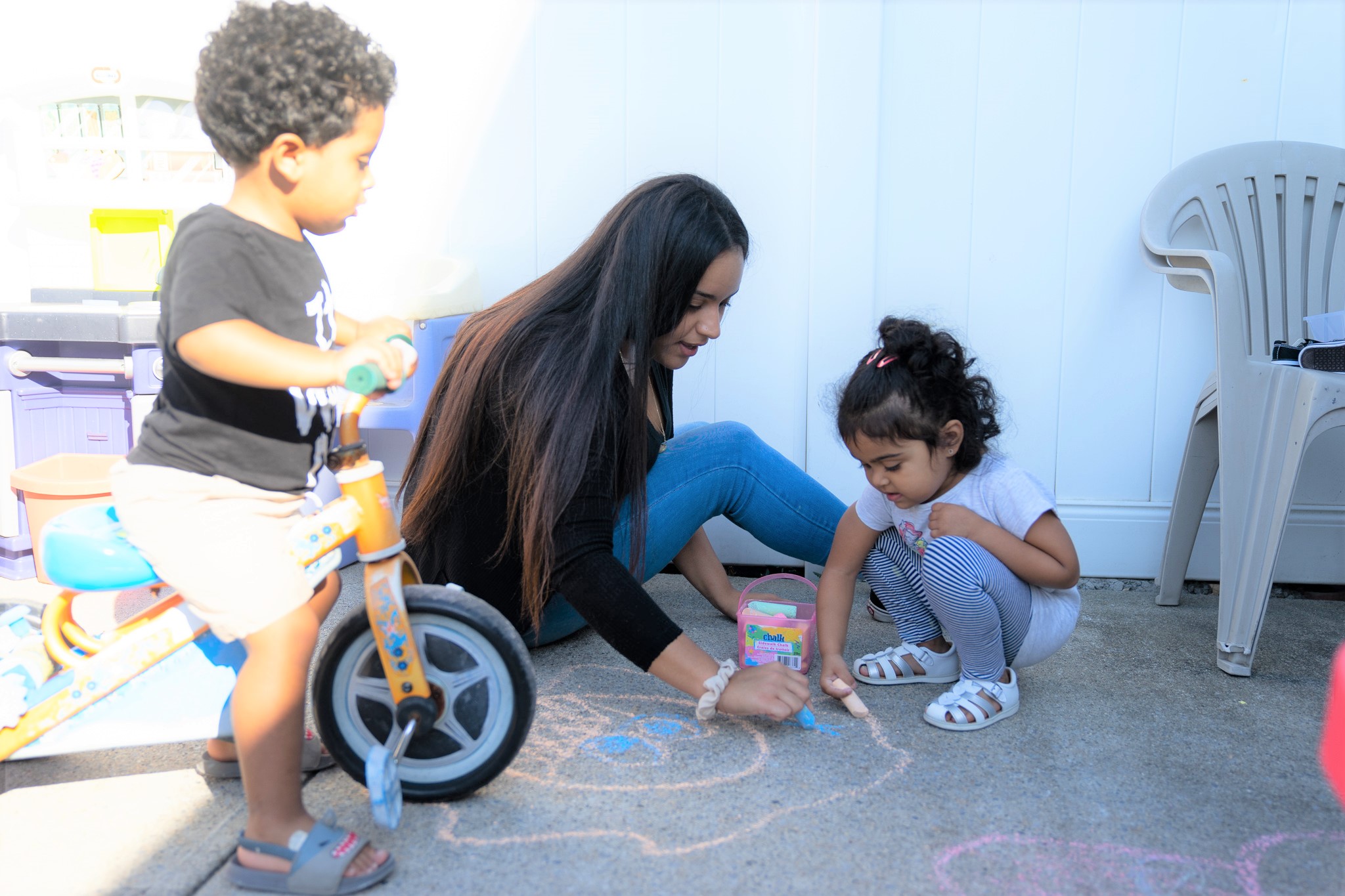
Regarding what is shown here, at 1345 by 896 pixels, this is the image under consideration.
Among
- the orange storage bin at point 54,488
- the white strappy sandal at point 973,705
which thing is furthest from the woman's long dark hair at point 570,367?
the orange storage bin at point 54,488

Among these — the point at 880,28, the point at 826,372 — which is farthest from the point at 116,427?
the point at 880,28

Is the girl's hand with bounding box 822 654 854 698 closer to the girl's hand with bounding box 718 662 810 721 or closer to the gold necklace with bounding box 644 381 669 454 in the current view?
the girl's hand with bounding box 718 662 810 721

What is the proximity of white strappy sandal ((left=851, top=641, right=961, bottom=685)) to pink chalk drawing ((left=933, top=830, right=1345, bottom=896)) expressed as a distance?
52 cm

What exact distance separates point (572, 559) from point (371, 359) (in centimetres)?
49

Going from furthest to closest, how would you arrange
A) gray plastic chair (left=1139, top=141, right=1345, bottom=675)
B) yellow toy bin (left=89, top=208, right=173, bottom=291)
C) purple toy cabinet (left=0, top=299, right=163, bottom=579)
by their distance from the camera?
1. yellow toy bin (left=89, top=208, right=173, bottom=291)
2. purple toy cabinet (left=0, top=299, right=163, bottom=579)
3. gray plastic chair (left=1139, top=141, right=1345, bottom=675)

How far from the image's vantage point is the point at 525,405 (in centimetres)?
156

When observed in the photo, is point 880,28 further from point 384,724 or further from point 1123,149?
point 384,724

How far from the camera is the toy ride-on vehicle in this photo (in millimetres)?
1223

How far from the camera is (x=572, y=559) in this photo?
1.48 metres

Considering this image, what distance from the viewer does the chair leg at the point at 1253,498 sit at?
179 centimetres

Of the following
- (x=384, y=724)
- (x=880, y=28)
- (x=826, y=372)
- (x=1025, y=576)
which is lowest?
(x=384, y=724)

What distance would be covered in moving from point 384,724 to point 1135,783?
1.13 meters

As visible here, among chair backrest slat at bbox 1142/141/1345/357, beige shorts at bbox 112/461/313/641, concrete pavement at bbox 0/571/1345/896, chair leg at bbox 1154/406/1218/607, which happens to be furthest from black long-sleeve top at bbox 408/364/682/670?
chair backrest slat at bbox 1142/141/1345/357

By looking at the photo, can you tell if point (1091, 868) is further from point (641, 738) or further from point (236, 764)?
Result: point (236, 764)
